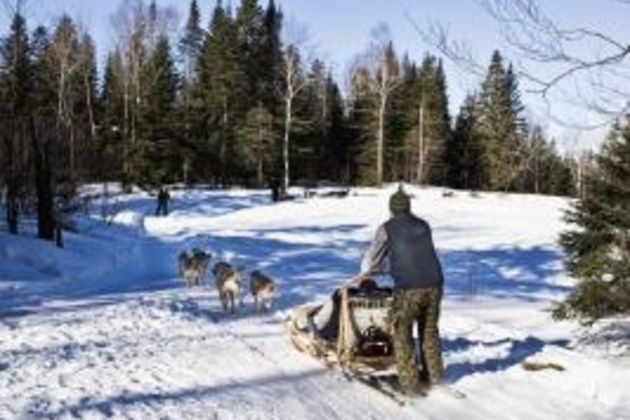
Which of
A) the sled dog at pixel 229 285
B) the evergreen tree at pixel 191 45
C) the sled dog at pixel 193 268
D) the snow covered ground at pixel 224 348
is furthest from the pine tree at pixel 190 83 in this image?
the sled dog at pixel 229 285

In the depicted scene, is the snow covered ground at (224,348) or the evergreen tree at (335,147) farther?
the evergreen tree at (335,147)

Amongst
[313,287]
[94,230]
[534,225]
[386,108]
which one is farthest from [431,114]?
[313,287]

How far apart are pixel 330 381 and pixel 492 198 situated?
162 feet

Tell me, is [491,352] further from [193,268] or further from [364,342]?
[193,268]

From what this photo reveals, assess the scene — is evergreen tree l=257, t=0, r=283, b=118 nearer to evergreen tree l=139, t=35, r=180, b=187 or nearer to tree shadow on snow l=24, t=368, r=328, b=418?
evergreen tree l=139, t=35, r=180, b=187

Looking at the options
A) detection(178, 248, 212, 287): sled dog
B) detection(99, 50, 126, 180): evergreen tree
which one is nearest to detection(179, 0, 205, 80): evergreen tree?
detection(99, 50, 126, 180): evergreen tree

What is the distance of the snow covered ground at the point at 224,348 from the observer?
31.8 ft

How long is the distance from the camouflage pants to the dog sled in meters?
0.28

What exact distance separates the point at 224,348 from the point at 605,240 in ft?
23.8

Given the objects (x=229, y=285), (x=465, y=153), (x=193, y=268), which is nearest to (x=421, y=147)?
(x=465, y=153)

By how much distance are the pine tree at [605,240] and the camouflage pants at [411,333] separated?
2.03 metres

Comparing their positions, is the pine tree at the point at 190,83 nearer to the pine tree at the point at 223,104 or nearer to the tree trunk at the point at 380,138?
the pine tree at the point at 223,104

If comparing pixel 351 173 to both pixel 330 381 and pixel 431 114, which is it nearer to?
pixel 431 114

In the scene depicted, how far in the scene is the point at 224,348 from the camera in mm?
12688
